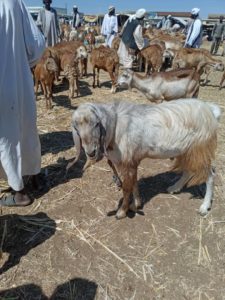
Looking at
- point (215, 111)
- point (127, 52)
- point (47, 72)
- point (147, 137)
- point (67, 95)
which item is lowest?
point (67, 95)

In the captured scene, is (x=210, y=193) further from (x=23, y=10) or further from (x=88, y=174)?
(x=23, y=10)

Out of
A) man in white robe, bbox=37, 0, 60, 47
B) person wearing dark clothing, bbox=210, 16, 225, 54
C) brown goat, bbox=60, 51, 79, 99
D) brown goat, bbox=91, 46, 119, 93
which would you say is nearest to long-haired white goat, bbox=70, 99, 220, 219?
brown goat, bbox=60, 51, 79, 99

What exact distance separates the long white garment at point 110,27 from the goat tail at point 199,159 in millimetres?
11521

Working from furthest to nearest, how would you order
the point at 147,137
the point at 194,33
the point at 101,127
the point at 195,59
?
the point at 194,33 < the point at 195,59 < the point at 147,137 < the point at 101,127

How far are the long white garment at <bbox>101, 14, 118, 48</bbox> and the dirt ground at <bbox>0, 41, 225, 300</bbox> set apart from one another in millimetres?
10728

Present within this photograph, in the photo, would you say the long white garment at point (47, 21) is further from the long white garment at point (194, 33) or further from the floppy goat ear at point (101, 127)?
the floppy goat ear at point (101, 127)

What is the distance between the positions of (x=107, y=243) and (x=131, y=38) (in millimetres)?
9932

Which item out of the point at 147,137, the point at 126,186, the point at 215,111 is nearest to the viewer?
the point at 147,137

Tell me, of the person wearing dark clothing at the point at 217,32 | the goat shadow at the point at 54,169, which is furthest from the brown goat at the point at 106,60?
the person wearing dark clothing at the point at 217,32

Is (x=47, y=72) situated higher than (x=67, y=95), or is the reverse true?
(x=47, y=72)

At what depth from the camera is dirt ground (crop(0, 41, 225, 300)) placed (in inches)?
116

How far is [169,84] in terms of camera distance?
6805 millimetres

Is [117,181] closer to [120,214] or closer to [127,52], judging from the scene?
[120,214]

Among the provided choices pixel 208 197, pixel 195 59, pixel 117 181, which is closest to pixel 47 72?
pixel 117 181
